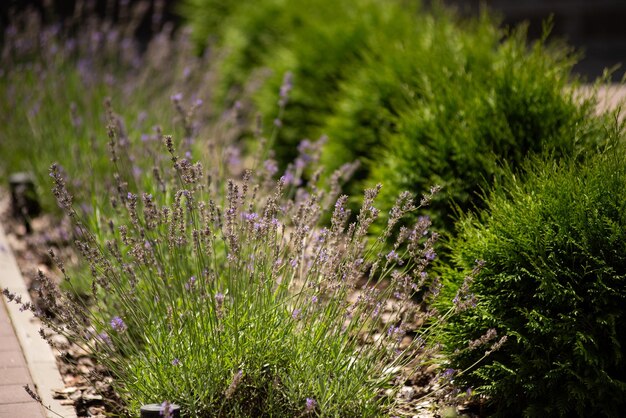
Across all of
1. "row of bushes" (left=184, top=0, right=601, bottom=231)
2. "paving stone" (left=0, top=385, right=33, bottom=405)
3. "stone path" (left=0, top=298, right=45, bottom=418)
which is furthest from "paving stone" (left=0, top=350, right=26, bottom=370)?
"row of bushes" (left=184, top=0, right=601, bottom=231)

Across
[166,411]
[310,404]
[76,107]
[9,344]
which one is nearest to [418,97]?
[76,107]

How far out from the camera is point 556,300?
3.40 meters

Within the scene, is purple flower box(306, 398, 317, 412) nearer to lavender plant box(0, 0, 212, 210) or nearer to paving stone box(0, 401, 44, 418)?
paving stone box(0, 401, 44, 418)

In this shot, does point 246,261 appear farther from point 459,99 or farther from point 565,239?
point 459,99

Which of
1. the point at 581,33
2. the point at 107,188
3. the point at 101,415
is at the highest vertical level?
the point at 581,33

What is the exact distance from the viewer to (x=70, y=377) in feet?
13.5

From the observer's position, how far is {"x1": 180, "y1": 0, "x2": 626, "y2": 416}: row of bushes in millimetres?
3381

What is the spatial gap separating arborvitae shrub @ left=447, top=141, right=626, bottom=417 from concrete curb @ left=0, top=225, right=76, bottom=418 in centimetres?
179

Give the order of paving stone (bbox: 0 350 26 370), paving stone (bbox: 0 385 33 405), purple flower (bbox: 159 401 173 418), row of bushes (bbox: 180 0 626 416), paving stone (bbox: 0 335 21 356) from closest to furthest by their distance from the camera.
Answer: purple flower (bbox: 159 401 173 418) < row of bushes (bbox: 180 0 626 416) < paving stone (bbox: 0 385 33 405) < paving stone (bbox: 0 350 26 370) < paving stone (bbox: 0 335 21 356)

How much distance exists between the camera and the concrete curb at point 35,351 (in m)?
3.73

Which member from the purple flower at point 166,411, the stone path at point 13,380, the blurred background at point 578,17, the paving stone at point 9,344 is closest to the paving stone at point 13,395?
the stone path at point 13,380

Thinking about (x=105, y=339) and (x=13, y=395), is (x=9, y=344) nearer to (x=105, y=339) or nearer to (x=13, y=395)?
(x=13, y=395)

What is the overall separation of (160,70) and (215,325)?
529 centimetres

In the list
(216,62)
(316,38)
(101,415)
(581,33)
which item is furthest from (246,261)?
(581,33)
